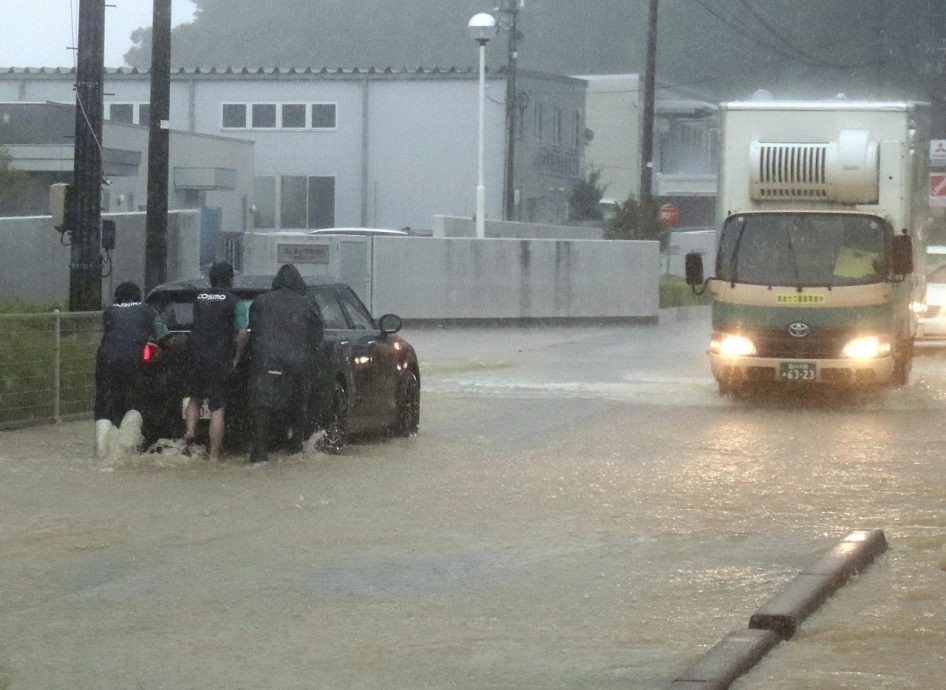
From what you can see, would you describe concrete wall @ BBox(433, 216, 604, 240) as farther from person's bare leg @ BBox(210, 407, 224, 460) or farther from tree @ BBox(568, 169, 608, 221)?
person's bare leg @ BBox(210, 407, 224, 460)

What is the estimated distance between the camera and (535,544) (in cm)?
1070

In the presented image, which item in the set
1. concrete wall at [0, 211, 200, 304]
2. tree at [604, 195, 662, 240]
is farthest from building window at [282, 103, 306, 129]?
concrete wall at [0, 211, 200, 304]

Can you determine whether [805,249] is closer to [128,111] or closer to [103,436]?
[103,436]

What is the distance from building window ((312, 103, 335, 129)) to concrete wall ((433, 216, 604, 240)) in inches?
376

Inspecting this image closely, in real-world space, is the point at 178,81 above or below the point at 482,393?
above

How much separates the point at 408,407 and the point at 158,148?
6.31 m

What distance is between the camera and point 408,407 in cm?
1702

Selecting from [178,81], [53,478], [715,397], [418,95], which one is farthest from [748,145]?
[178,81]

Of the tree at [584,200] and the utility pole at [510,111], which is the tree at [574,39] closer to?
the tree at [584,200]

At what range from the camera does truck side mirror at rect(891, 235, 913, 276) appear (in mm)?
20219

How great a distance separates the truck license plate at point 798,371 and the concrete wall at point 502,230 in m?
21.5

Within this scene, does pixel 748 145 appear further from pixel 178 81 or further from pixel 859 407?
pixel 178 81

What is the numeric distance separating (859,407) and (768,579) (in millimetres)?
11412

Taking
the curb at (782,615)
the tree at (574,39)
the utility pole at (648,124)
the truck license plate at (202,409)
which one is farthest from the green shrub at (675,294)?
the tree at (574,39)
